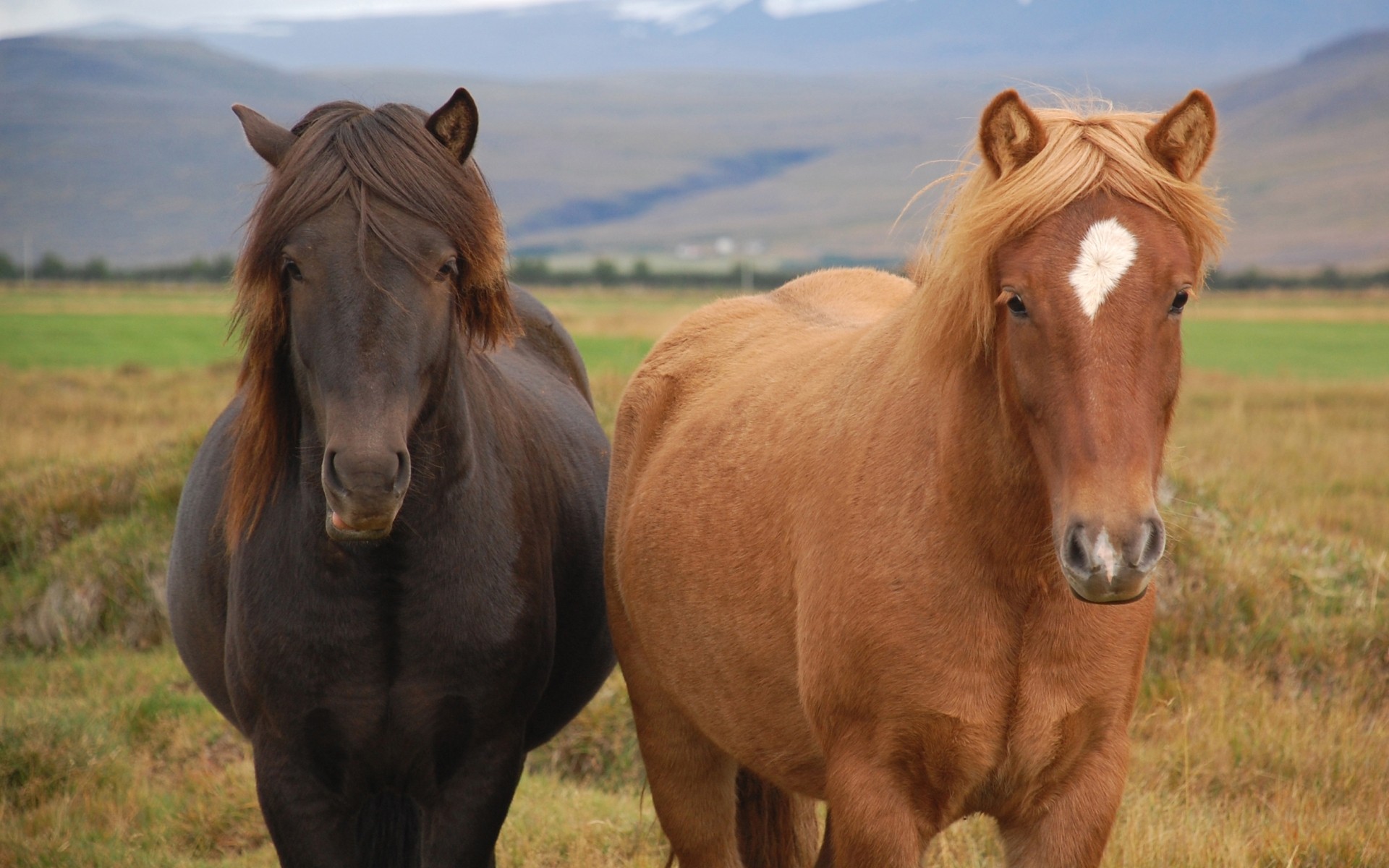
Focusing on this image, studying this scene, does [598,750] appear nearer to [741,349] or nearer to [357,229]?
[741,349]

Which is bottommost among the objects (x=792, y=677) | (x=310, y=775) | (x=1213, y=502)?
(x=1213, y=502)

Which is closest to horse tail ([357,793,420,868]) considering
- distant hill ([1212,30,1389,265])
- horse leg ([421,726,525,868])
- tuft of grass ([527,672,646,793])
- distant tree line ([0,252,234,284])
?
horse leg ([421,726,525,868])

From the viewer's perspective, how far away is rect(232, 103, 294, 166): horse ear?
3.15 meters

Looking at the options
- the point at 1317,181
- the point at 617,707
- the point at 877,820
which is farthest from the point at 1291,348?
the point at 1317,181

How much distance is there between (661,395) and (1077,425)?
2.28 m

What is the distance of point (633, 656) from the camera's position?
4027 millimetres

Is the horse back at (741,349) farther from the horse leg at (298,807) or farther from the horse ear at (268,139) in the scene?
the horse ear at (268,139)

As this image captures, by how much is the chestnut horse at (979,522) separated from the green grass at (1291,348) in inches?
695

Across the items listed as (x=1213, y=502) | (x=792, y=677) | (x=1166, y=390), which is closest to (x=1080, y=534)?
(x=1166, y=390)

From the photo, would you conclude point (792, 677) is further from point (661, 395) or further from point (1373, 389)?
point (1373, 389)

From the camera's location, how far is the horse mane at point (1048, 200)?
2387 mm

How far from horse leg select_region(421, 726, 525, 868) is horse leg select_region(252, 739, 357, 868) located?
265 millimetres

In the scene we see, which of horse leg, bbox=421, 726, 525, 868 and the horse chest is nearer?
the horse chest

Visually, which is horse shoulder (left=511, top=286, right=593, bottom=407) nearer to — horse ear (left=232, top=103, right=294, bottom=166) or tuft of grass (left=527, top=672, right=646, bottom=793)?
tuft of grass (left=527, top=672, right=646, bottom=793)
